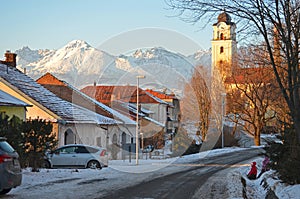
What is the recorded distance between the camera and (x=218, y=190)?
55.0 feet

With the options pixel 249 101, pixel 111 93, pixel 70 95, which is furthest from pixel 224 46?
pixel 70 95

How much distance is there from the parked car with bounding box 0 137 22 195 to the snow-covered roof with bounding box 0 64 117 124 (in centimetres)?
2098

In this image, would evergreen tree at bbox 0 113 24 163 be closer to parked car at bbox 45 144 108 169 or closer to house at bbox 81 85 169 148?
parked car at bbox 45 144 108 169

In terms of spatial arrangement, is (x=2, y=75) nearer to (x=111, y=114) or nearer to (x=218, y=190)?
(x=111, y=114)

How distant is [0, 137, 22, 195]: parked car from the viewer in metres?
12.4

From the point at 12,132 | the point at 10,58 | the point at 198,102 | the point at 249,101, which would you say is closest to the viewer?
the point at 12,132

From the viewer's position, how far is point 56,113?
3450 cm

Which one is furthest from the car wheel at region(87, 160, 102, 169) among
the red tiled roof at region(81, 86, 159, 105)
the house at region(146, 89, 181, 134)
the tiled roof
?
the house at region(146, 89, 181, 134)

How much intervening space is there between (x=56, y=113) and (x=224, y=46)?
47151 millimetres

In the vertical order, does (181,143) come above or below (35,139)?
below

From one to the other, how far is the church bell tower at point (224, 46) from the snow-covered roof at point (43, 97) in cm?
1215

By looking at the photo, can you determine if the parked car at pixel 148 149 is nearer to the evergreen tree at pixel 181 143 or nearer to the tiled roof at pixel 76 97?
the evergreen tree at pixel 181 143

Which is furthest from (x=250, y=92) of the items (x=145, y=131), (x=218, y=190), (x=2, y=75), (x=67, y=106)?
(x=218, y=190)

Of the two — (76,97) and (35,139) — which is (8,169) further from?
(76,97)
